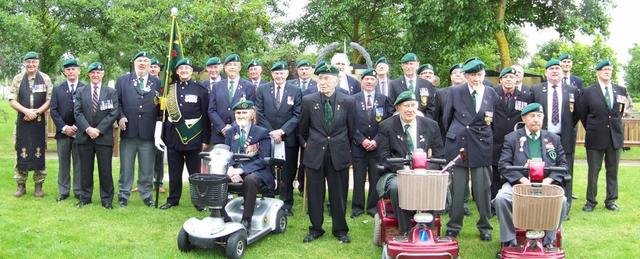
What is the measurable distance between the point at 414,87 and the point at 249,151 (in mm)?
2344

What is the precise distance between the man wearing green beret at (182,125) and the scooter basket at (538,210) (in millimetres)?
3947

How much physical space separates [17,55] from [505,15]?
38.9ft

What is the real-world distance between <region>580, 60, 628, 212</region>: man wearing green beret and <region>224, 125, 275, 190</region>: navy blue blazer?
3.84 meters

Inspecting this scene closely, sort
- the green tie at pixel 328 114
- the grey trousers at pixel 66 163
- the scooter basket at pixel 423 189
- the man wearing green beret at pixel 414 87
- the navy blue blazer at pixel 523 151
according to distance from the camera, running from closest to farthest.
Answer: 1. the scooter basket at pixel 423 189
2. the navy blue blazer at pixel 523 151
3. the green tie at pixel 328 114
4. the man wearing green beret at pixel 414 87
5. the grey trousers at pixel 66 163

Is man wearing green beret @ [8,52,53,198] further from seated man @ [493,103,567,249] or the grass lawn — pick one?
seated man @ [493,103,567,249]

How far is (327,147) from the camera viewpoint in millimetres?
5934

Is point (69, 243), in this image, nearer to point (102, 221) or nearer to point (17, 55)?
point (102, 221)

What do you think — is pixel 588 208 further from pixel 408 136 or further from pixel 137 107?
pixel 137 107

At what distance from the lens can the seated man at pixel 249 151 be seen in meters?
5.86

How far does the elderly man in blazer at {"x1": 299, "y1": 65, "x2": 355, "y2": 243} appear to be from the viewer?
19.5ft

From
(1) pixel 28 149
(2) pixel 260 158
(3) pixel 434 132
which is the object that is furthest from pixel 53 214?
(3) pixel 434 132

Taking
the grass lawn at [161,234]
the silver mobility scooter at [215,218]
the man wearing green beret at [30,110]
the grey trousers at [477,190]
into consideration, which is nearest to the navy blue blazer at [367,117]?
the grass lawn at [161,234]

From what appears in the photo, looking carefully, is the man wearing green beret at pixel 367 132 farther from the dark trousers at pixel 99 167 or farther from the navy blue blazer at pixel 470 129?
the dark trousers at pixel 99 167

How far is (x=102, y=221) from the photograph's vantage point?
263 inches
